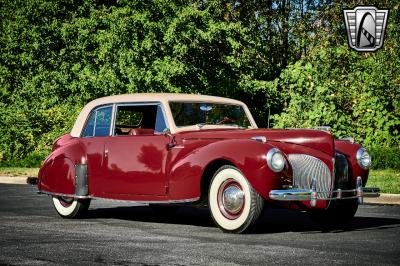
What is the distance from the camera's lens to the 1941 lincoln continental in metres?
7.50

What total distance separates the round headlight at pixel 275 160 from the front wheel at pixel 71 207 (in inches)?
127

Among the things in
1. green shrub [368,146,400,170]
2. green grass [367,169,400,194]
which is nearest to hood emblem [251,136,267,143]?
green grass [367,169,400,194]

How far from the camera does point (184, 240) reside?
23.6 feet

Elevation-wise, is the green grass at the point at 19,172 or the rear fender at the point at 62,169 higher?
the rear fender at the point at 62,169

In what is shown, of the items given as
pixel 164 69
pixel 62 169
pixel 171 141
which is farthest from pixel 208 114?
pixel 164 69

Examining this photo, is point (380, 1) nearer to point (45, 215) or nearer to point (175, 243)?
point (45, 215)

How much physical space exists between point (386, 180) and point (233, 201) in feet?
25.9

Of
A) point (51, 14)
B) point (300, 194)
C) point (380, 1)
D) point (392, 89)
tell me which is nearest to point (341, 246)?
point (300, 194)

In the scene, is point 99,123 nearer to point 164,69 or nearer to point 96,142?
point 96,142

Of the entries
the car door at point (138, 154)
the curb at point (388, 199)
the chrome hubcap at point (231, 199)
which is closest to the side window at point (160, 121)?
the car door at point (138, 154)

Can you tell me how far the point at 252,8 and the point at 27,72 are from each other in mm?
10850

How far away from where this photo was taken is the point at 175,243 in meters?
6.96

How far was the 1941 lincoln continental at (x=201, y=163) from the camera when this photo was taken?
750 centimetres

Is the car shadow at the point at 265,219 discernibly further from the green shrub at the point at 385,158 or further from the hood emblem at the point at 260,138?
the green shrub at the point at 385,158
